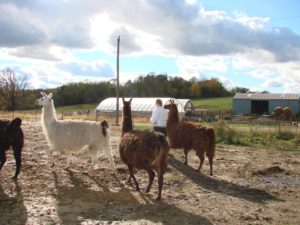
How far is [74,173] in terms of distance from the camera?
9.25 meters

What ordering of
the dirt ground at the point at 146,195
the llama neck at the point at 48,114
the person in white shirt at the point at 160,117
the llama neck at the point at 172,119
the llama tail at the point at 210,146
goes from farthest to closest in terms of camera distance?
the person in white shirt at the point at 160,117 < the llama neck at the point at 172,119 < the llama tail at the point at 210,146 < the llama neck at the point at 48,114 < the dirt ground at the point at 146,195

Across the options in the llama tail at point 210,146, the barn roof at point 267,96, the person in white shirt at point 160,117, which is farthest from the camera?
the barn roof at point 267,96

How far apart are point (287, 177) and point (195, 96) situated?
247 ft

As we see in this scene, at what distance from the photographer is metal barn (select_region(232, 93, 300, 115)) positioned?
54219 mm

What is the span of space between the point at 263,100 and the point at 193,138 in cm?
4708

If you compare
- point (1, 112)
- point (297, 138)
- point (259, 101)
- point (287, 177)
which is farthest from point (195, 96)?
point (287, 177)

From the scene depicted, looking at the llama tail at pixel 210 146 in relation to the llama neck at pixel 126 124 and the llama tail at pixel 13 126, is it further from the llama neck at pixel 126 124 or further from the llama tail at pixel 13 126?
the llama tail at pixel 13 126

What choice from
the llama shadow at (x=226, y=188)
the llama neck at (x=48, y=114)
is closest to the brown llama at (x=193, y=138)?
the llama shadow at (x=226, y=188)

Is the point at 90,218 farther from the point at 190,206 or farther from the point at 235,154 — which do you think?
the point at 235,154

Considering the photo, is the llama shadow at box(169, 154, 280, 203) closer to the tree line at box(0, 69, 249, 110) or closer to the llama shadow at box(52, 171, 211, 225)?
the llama shadow at box(52, 171, 211, 225)

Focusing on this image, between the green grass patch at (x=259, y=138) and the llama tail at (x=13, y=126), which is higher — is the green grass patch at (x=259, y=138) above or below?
below

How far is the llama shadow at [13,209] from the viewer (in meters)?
5.91

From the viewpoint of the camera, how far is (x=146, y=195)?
7672 mm

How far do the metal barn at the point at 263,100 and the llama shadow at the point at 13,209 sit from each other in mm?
50008
